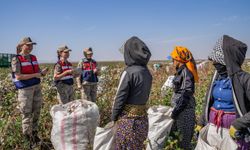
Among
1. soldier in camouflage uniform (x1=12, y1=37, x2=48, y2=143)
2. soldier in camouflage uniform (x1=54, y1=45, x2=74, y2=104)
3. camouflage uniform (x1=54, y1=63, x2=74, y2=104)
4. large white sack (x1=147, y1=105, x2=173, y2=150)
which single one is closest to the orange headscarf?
large white sack (x1=147, y1=105, x2=173, y2=150)

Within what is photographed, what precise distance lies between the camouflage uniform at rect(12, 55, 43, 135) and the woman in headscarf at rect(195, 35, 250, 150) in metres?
2.70

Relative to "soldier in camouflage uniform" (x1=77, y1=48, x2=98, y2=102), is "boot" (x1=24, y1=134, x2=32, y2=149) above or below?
below

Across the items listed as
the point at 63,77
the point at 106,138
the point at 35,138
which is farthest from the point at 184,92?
the point at 63,77

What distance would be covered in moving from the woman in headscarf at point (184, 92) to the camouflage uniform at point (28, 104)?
2177 millimetres

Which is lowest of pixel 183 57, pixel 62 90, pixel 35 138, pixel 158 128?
pixel 35 138

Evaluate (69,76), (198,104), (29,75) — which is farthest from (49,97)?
(198,104)

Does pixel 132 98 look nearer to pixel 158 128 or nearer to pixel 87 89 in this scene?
pixel 158 128

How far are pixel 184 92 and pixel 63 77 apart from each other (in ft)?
9.16

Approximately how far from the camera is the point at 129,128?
9.32 feet

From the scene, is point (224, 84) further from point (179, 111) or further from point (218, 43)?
point (179, 111)

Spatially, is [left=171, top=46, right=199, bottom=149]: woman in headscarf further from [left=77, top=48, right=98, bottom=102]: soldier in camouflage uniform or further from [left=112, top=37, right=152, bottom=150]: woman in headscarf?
[left=77, top=48, right=98, bottom=102]: soldier in camouflage uniform

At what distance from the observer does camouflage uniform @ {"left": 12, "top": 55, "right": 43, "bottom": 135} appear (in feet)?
14.1

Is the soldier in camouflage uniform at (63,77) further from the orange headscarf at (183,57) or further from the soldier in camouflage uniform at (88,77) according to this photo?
the orange headscarf at (183,57)

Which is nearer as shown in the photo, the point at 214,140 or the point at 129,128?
the point at 214,140
